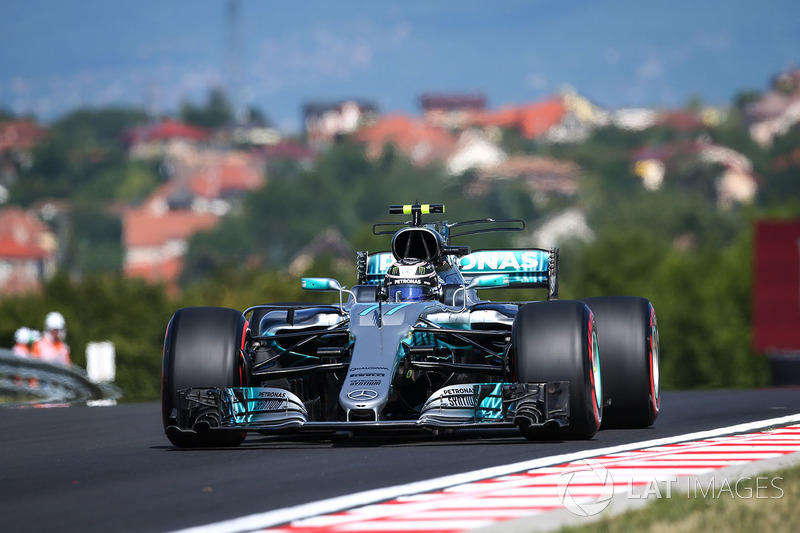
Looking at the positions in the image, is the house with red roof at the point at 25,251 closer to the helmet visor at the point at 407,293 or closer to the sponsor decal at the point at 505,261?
the sponsor decal at the point at 505,261

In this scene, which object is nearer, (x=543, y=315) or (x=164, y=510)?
(x=164, y=510)

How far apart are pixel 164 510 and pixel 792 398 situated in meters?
10.9

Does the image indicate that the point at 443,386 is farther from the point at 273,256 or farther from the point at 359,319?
the point at 273,256

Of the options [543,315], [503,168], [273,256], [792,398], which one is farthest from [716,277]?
[543,315]

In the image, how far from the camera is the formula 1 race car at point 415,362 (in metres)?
12.1

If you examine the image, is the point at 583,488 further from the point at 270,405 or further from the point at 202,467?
the point at 270,405

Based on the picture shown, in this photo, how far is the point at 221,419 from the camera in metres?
12.4

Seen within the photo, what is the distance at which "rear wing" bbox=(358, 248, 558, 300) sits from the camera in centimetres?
1588

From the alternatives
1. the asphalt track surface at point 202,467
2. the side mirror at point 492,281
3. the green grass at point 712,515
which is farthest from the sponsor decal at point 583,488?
the side mirror at point 492,281

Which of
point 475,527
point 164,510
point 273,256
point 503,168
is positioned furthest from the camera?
point 273,256

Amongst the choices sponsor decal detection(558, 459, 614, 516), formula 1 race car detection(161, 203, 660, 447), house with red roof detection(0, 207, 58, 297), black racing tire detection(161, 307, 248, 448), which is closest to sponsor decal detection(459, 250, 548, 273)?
formula 1 race car detection(161, 203, 660, 447)

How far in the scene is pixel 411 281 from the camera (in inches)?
550

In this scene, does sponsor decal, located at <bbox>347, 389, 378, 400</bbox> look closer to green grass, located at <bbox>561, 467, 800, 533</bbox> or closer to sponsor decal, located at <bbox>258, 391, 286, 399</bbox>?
sponsor decal, located at <bbox>258, 391, 286, 399</bbox>

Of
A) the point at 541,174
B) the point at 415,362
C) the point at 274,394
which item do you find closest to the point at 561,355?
the point at 415,362
